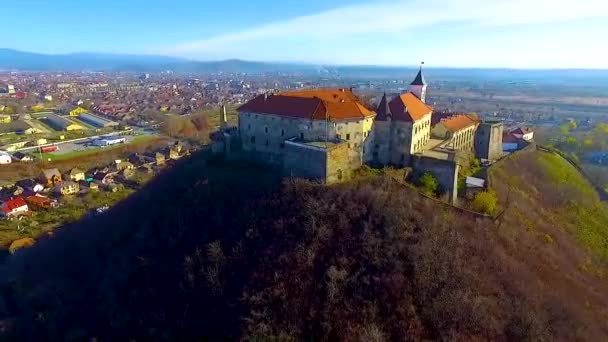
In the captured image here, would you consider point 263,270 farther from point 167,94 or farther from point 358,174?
point 167,94

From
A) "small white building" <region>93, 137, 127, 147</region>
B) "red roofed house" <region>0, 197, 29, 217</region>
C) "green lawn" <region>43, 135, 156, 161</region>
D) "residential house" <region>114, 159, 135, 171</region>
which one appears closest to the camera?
"red roofed house" <region>0, 197, 29, 217</region>

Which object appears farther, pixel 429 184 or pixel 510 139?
pixel 510 139

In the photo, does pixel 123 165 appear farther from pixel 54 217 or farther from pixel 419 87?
pixel 419 87

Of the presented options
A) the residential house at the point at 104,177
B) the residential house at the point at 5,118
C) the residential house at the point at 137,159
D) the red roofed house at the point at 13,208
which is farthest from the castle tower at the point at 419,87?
the residential house at the point at 5,118

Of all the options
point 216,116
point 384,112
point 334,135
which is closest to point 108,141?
point 216,116

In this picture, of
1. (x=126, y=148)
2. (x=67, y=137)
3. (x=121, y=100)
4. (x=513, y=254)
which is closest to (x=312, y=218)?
(x=513, y=254)

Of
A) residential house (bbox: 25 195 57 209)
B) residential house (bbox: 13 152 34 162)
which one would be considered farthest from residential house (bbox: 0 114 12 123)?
residential house (bbox: 25 195 57 209)

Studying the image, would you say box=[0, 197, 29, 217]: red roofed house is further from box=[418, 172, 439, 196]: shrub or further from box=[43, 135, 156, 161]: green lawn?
box=[418, 172, 439, 196]: shrub
